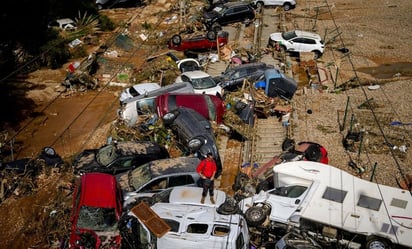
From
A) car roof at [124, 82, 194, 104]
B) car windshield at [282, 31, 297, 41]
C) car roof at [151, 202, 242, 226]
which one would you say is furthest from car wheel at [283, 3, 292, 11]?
car roof at [151, 202, 242, 226]

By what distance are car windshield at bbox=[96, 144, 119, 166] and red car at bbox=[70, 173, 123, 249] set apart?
2.01m

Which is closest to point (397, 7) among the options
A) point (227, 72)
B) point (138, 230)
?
point (227, 72)

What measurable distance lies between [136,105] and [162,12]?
51.6ft

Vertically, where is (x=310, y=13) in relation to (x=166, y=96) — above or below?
below

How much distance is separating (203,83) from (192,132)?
4227 mm

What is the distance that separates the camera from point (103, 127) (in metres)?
19.2

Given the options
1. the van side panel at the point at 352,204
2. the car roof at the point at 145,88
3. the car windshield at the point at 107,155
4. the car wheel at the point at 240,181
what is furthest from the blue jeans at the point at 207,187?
the car roof at the point at 145,88

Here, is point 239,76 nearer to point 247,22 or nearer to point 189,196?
point 189,196

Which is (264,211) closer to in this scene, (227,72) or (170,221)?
(170,221)

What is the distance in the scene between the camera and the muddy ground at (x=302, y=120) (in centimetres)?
1353

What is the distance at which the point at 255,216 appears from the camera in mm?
12398

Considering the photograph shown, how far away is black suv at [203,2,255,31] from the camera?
2952 centimetres

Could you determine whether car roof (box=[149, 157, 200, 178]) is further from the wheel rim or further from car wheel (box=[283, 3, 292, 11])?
car wheel (box=[283, 3, 292, 11])

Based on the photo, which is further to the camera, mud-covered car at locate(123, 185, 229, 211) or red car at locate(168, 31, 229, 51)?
red car at locate(168, 31, 229, 51)
